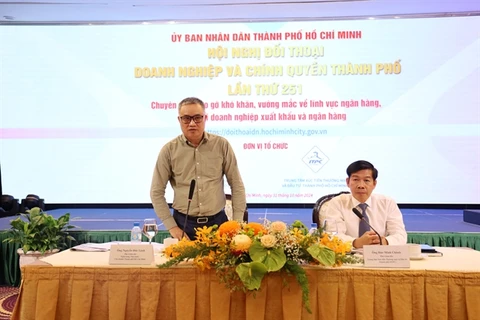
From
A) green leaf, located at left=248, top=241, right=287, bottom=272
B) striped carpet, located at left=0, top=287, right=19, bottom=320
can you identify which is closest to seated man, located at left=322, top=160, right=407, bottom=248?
green leaf, located at left=248, top=241, right=287, bottom=272

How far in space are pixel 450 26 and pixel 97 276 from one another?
5249 millimetres

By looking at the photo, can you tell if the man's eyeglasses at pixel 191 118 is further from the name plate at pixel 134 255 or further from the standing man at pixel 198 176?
the name plate at pixel 134 255

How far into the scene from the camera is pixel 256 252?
1.81m

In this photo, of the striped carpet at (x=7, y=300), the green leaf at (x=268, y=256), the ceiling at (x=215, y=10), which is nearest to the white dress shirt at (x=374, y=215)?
the green leaf at (x=268, y=256)

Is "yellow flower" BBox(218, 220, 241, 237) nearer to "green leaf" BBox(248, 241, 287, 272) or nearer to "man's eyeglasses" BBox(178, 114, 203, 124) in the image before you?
"green leaf" BBox(248, 241, 287, 272)

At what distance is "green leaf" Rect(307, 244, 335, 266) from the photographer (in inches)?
71.6

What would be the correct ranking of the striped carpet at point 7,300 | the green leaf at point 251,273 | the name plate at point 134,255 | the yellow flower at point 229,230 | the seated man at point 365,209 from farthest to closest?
the striped carpet at point 7,300 < the seated man at point 365,209 < the name plate at point 134,255 < the yellow flower at point 229,230 < the green leaf at point 251,273

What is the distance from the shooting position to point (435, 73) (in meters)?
5.88

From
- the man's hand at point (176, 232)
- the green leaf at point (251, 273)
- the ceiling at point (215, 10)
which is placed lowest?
the green leaf at point (251, 273)

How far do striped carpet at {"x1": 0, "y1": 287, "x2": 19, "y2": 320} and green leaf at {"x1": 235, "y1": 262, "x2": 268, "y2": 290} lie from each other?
2.61 metres

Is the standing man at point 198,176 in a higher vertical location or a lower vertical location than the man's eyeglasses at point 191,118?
lower

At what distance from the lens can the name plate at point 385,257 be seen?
194 cm

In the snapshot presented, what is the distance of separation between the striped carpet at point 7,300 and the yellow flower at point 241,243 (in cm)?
260

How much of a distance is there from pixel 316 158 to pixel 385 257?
4005mm
